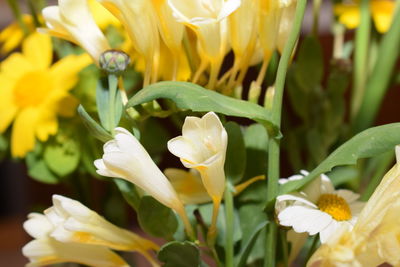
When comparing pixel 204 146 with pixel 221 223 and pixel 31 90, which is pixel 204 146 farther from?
pixel 31 90

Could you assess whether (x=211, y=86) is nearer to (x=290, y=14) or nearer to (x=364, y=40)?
(x=290, y=14)

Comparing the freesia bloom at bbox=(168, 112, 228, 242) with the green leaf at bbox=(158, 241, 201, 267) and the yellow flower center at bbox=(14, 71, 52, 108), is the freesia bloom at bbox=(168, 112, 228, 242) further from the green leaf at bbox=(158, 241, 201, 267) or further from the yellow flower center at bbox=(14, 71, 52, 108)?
the yellow flower center at bbox=(14, 71, 52, 108)

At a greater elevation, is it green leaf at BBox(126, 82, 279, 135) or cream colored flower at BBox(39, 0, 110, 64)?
cream colored flower at BBox(39, 0, 110, 64)

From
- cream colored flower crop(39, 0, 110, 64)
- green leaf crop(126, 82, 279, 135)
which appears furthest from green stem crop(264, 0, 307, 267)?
cream colored flower crop(39, 0, 110, 64)

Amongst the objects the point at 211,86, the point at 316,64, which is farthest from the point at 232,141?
the point at 316,64

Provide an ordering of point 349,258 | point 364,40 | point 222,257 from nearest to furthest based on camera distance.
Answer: point 349,258 → point 222,257 → point 364,40

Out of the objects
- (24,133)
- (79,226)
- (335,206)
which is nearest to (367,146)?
(335,206)
